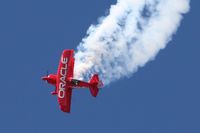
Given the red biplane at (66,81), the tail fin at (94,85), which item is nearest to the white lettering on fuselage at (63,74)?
the red biplane at (66,81)

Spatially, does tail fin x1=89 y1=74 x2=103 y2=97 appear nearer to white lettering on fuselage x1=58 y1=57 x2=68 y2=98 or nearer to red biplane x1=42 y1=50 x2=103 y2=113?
red biplane x1=42 y1=50 x2=103 y2=113

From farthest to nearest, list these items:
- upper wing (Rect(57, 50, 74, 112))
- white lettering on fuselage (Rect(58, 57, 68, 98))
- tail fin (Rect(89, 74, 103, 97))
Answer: white lettering on fuselage (Rect(58, 57, 68, 98))
upper wing (Rect(57, 50, 74, 112))
tail fin (Rect(89, 74, 103, 97))

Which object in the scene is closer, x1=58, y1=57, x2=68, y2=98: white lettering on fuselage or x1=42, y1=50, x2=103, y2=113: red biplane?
x1=42, y1=50, x2=103, y2=113: red biplane

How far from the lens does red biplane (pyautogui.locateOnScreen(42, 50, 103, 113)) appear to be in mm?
72562

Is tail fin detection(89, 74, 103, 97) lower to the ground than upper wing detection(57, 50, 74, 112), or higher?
lower

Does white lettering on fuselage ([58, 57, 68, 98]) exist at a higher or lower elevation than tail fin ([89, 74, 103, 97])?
higher

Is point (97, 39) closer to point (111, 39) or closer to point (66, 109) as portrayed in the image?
point (111, 39)

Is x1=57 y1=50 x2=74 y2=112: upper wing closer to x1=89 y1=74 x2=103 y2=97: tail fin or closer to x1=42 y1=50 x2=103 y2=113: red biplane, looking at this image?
x1=42 y1=50 x2=103 y2=113: red biplane

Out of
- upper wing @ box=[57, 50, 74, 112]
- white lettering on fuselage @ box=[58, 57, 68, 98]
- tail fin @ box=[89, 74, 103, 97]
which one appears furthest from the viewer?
white lettering on fuselage @ box=[58, 57, 68, 98]

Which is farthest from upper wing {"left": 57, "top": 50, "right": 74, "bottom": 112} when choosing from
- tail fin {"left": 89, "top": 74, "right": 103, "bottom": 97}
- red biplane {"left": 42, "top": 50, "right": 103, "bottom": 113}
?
tail fin {"left": 89, "top": 74, "right": 103, "bottom": 97}

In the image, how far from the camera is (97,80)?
72.7 metres

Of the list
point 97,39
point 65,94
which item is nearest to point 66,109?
point 65,94

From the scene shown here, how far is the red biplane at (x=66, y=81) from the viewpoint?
238 ft

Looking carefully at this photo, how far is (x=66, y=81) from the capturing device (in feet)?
241
